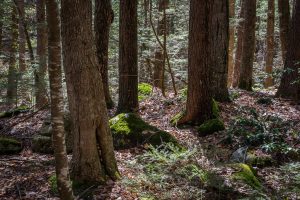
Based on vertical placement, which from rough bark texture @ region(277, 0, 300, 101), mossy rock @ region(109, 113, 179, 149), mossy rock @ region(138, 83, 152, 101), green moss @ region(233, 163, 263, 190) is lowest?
green moss @ region(233, 163, 263, 190)

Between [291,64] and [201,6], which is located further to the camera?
[291,64]

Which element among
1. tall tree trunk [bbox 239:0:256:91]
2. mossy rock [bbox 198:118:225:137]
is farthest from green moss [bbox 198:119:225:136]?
tall tree trunk [bbox 239:0:256:91]

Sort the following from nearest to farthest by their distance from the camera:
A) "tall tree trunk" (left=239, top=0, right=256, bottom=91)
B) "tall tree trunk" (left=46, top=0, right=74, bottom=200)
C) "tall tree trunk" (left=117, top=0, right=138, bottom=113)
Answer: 1. "tall tree trunk" (left=46, top=0, right=74, bottom=200)
2. "tall tree trunk" (left=117, top=0, right=138, bottom=113)
3. "tall tree trunk" (left=239, top=0, right=256, bottom=91)

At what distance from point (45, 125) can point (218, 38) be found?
5.59 metres

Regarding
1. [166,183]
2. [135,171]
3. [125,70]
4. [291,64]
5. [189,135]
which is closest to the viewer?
[166,183]

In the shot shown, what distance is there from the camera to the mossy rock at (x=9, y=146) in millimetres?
8204

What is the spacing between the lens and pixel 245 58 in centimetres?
1355

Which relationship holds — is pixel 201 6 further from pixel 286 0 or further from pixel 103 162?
pixel 286 0

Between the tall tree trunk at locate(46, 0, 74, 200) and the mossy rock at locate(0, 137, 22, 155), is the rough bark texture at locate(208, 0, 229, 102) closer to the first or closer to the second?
the mossy rock at locate(0, 137, 22, 155)

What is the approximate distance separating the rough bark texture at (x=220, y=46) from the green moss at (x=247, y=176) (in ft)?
14.3

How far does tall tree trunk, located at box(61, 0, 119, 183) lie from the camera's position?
544cm

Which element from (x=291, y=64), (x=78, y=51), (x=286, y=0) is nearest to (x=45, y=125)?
(x=78, y=51)

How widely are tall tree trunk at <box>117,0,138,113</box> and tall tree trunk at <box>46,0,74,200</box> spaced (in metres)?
5.61

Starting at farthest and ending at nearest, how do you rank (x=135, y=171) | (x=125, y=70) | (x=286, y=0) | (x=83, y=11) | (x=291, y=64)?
(x=286, y=0), (x=291, y=64), (x=125, y=70), (x=135, y=171), (x=83, y=11)
